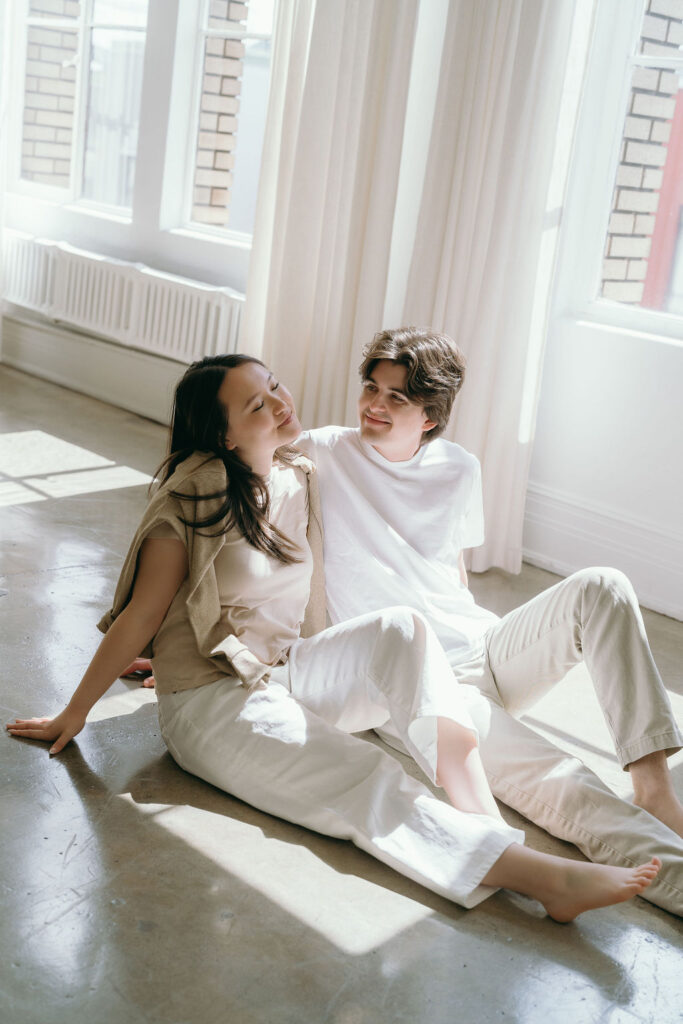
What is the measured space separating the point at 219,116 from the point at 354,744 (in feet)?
13.1

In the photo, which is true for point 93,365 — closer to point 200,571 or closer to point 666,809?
point 200,571

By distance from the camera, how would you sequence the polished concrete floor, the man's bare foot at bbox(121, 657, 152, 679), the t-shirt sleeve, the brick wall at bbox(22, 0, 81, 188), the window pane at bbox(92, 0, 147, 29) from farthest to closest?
1. the brick wall at bbox(22, 0, 81, 188)
2. the window pane at bbox(92, 0, 147, 29)
3. the man's bare foot at bbox(121, 657, 152, 679)
4. the t-shirt sleeve
5. the polished concrete floor

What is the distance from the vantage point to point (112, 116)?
5.72 meters

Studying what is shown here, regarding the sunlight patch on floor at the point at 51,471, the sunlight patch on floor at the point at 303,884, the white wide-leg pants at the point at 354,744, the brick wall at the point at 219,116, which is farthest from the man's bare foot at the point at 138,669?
the brick wall at the point at 219,116

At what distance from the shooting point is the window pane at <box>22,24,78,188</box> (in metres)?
5.89

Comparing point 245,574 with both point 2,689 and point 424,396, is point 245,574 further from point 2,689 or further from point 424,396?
point 2,689

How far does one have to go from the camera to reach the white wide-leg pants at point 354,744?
181cm

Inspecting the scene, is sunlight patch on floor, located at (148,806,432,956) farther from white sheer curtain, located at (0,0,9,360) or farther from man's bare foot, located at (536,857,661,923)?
white sheer curtain, located at (0,0,9,360)

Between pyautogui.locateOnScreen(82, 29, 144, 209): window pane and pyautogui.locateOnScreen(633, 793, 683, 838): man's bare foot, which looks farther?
pyautogui.locateOnScreen(82, 29, 144, 209): window pane

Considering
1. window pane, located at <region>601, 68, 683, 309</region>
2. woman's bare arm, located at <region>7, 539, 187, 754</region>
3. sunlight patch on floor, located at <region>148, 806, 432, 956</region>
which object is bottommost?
sunlight patch on floor, located at <region>148, 806, 432, 956</region>

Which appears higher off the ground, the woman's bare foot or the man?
the man

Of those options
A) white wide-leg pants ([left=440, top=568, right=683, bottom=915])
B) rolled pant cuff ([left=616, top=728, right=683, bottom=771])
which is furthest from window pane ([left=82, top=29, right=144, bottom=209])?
rolled pant cuff ([left=616, top=728, right=683, bottom=771])

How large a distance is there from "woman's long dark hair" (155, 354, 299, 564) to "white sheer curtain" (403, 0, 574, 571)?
172 cm

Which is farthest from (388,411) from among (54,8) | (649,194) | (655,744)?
(54,8)
